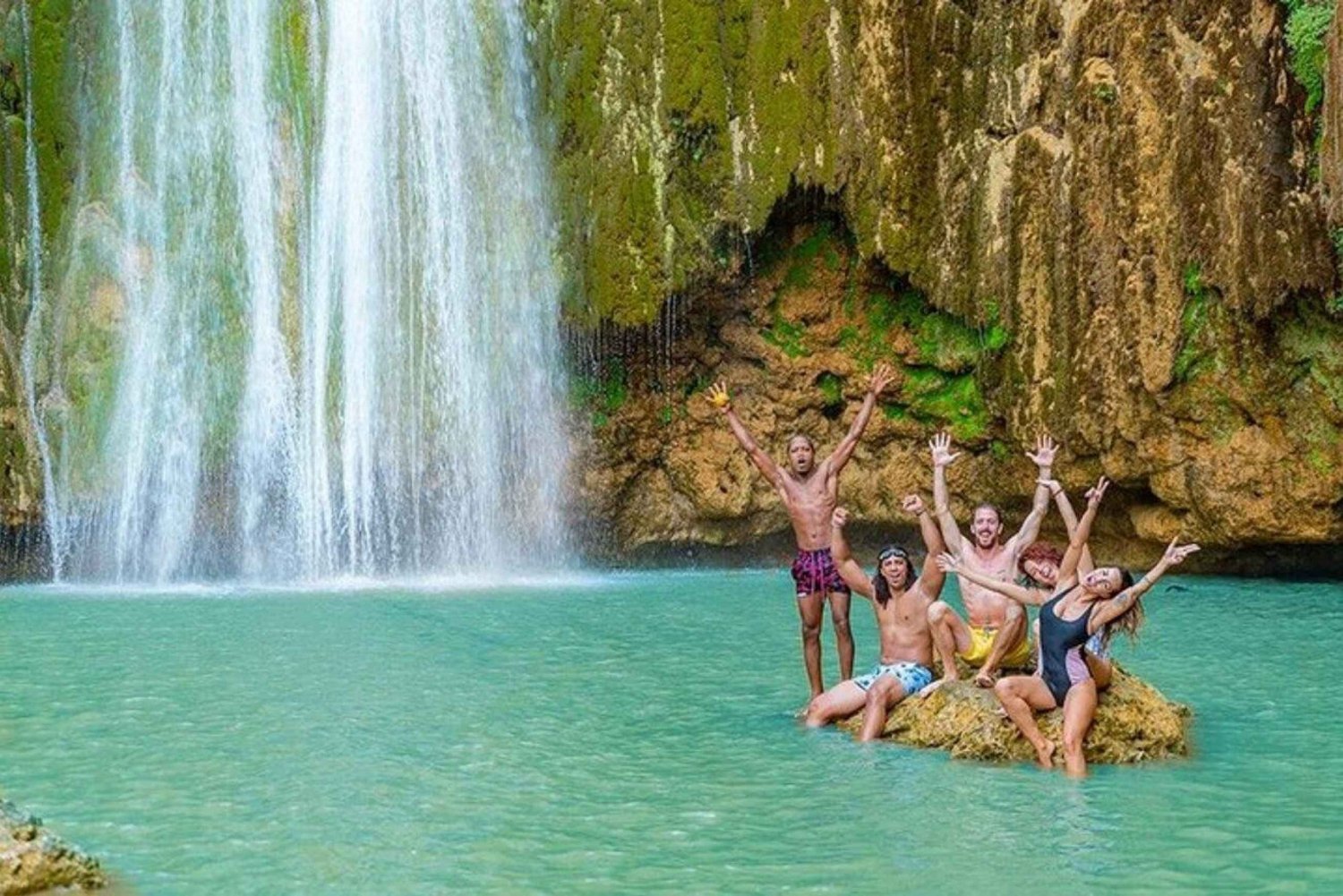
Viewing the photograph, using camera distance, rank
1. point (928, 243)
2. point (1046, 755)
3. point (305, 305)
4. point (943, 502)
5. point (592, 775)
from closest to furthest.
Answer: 1. point (592, 775)
2. point (1046, 755)
3. point (943, 502)
4. point (928, 243)
5. point (305, 305)

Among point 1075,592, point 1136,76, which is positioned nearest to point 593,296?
point 1136,76

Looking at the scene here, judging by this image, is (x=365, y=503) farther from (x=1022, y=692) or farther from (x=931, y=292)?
(x=1022, y=692)

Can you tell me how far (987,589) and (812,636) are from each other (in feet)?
3.73

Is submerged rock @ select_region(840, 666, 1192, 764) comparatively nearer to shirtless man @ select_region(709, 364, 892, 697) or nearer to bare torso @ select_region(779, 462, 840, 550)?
shirtless man @ select_region(709, 364, 892, 697)

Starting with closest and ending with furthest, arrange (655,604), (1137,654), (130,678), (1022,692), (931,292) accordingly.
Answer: (1022,692) < (130,678) < (1137,654) < (655,604) < (931,292)

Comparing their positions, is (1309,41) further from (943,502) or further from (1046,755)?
(1046,755)

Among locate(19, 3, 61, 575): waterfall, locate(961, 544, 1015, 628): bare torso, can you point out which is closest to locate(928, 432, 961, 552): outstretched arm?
locate(961, 544, 1015, 628): bare torso

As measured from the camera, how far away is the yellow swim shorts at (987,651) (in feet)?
27.9

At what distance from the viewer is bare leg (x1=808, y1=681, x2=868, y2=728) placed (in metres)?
8.66

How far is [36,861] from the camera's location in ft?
18.2

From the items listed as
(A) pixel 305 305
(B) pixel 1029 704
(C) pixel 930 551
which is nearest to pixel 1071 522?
(C) pixel 930 551

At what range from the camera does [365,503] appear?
18453mm

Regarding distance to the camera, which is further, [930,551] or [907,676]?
[930,551]

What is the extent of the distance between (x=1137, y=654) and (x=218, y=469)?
11.1 metres
